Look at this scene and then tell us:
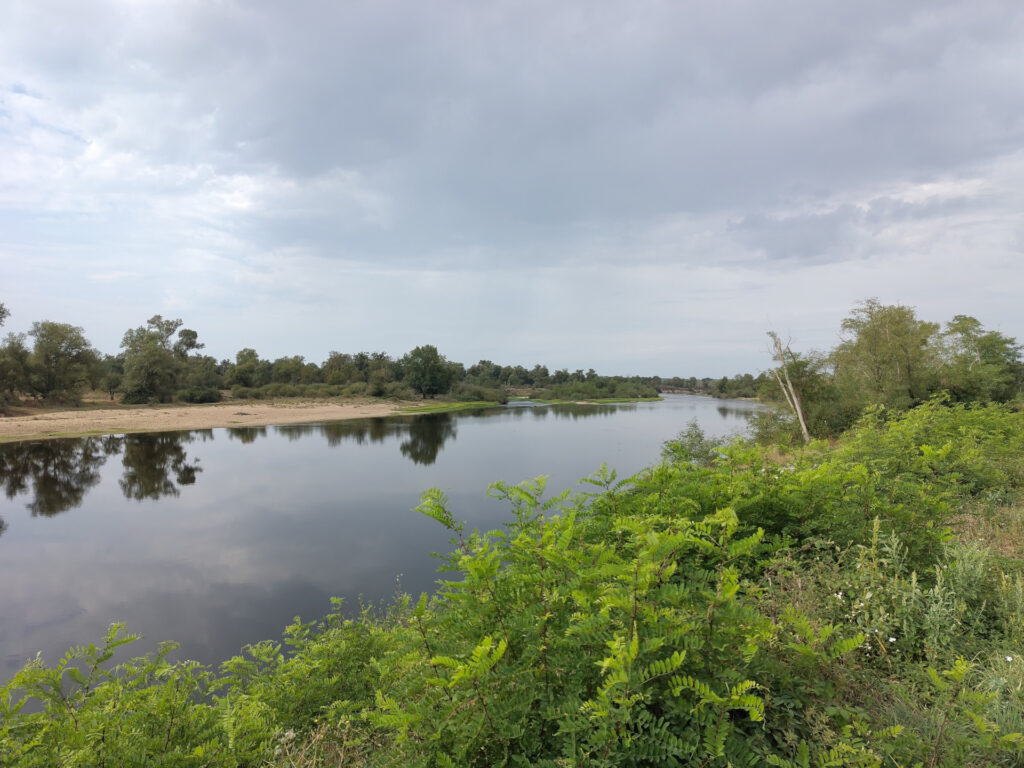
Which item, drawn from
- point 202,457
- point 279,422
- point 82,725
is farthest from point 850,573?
point 279,422

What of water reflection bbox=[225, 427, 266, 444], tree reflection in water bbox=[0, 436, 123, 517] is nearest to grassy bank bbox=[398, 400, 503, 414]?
water reflection bbox=[225, 427, 266, 444]

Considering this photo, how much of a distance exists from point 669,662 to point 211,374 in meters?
90.8

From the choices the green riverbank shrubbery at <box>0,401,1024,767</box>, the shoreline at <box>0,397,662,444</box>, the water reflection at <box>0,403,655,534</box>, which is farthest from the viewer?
the shoreline at <box>0,397,662,444</box>

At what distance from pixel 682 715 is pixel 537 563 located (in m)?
1.00

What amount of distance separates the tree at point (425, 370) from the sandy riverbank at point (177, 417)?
13522 millimetres

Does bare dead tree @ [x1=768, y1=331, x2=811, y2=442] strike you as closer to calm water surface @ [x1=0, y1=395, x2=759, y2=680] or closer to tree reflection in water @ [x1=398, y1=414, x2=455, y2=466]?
calm water surface @ [x1=0, y1=395, x2=759, y2=680]

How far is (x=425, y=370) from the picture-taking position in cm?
8356

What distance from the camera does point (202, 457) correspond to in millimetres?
27844

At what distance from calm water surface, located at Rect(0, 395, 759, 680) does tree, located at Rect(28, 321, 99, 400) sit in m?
22.3

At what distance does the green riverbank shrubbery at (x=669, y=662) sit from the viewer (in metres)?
1.78

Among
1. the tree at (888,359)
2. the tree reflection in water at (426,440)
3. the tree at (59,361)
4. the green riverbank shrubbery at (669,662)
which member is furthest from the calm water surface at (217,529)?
the tree at (59,361)

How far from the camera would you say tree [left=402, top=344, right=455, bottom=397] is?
83.7m

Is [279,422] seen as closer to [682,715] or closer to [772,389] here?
[772,389]

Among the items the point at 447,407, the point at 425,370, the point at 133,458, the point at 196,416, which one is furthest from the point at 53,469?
the point at 425,370
